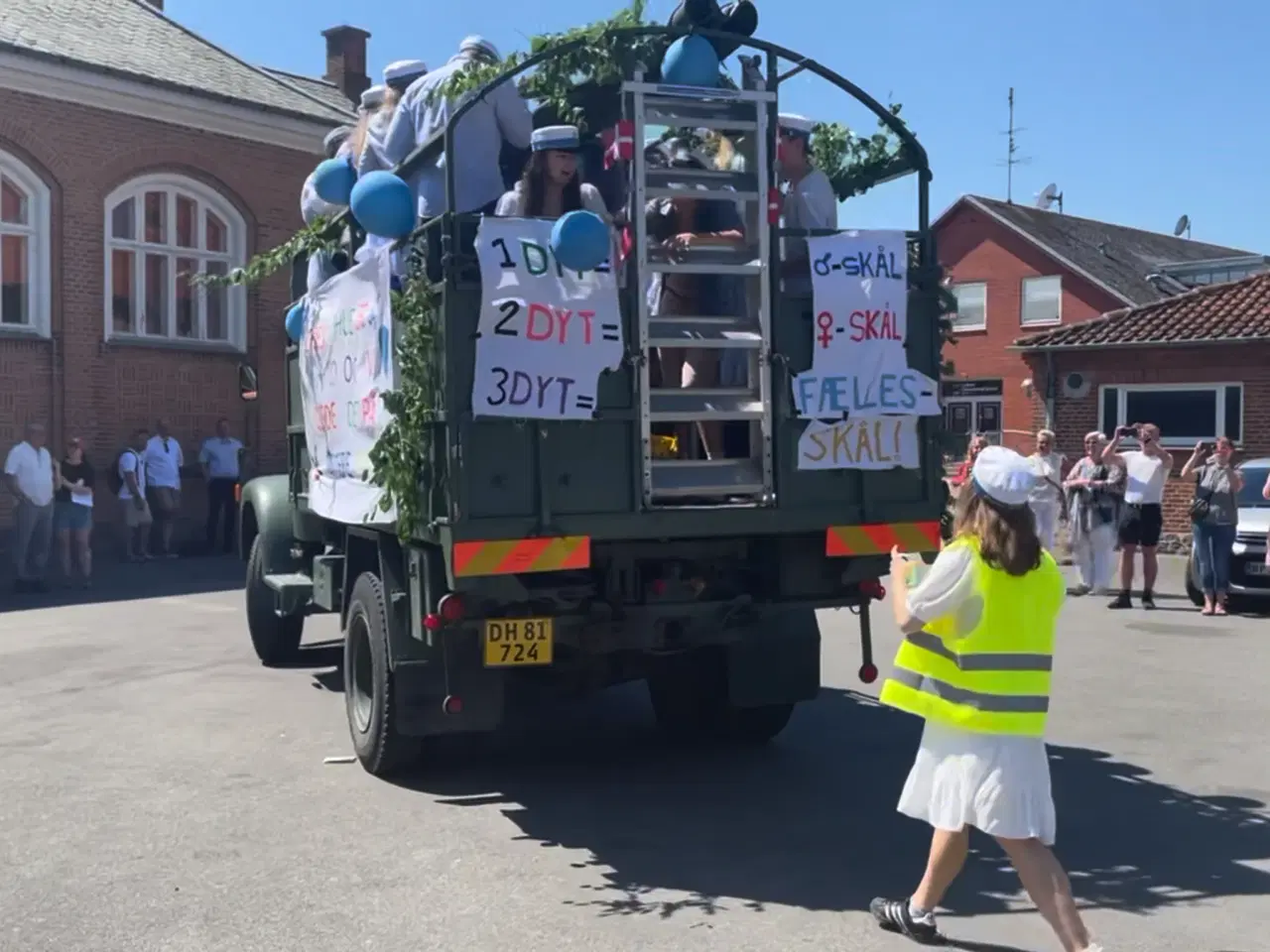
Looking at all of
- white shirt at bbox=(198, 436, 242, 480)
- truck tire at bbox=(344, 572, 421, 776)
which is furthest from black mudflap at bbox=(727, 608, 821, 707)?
white shirt at bbox=(198, 436, 242, 480)

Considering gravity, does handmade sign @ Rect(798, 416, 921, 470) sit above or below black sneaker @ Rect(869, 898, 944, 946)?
above

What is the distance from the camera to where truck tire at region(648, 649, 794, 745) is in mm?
7219

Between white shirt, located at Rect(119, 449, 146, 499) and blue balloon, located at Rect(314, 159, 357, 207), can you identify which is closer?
blue balloon, located at Rect(314, 159, 357, 207)

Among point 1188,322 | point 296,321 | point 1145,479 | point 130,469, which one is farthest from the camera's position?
point 1188,322

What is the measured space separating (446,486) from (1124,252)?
39.4 meters

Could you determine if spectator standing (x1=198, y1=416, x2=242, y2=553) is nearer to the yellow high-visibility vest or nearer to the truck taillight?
the truck taillight

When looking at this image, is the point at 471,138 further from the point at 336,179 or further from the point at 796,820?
the point at 796,820

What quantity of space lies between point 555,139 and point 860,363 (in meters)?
1.64

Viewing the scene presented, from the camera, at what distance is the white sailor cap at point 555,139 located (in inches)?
241

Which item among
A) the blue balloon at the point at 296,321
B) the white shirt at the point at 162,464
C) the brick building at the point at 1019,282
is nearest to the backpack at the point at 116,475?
the white shirt at the point at 162,464

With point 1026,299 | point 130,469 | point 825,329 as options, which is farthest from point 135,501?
point 1026,299

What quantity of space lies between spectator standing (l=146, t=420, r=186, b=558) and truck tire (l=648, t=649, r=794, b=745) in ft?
42.0

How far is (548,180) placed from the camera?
6.20m

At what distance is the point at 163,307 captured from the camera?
21016 millimetres
